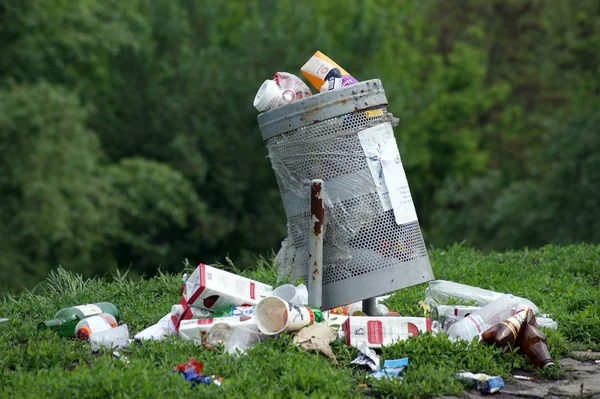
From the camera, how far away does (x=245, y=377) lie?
4020 millimetres

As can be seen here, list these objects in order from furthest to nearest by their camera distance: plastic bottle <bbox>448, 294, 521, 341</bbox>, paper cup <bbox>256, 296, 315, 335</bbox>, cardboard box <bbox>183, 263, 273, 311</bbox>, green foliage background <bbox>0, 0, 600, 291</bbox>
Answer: green foliage background <bbox>0, 0, 600, 291</bbox> < cardboard box <bbox>183, 263, 273, 311</bbox> < plastic bottle <bbox>448, 294, 521, 341</bbox> < paper cup <bbox>256, 296, 315, 335</bbox>

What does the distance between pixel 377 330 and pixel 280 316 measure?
0.50 metres

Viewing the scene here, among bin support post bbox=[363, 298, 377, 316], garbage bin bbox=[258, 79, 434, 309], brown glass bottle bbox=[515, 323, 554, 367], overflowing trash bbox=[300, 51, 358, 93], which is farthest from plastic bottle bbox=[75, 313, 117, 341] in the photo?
brown glass bottle bbox=[515, 323, 554, 367]

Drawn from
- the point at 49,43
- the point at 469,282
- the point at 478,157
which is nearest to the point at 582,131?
the point at 478,157

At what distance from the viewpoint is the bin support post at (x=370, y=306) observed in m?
5.04

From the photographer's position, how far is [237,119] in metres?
29.4

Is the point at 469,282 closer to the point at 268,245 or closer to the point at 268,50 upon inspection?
the point at 268,245

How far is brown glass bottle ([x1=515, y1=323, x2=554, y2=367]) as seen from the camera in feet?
14.6

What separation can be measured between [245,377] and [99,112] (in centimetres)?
2527

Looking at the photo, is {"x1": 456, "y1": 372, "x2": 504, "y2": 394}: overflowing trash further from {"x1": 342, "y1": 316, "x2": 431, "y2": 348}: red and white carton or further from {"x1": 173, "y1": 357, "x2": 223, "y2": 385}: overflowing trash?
{"x1": 173, "y1": 357, "x2": 223, "y2": 385}: overflowing trash

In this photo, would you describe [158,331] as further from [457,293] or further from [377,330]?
[457,293]

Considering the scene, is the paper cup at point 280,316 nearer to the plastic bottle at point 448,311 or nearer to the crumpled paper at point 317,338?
the crumpled paper at point 317,338

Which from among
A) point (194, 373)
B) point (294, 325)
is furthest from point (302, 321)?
point (194, 373)

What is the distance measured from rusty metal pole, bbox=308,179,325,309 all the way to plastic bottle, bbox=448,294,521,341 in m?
0.73
